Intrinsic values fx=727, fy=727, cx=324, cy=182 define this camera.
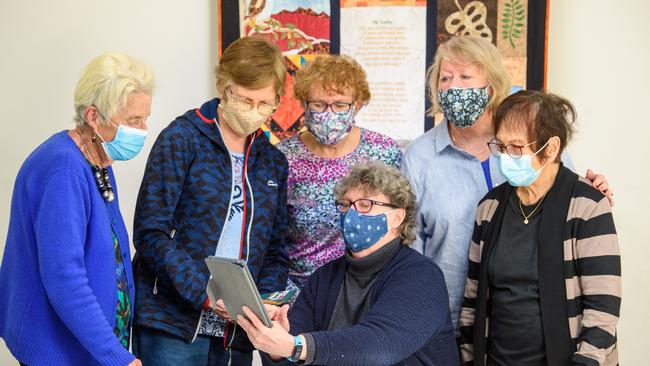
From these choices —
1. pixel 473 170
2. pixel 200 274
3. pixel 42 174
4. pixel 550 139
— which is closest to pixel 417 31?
pixel 473 170

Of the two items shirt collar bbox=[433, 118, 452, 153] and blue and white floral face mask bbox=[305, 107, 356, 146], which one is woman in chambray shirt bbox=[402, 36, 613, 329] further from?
blue and white floral face mask bbox=[305, 107, 356, 146]

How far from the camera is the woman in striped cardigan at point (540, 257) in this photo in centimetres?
212

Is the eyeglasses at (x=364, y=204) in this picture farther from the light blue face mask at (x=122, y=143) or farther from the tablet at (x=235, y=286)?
the light blue face mask at (x=122, y=143)

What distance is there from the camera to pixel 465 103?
250 centimetres

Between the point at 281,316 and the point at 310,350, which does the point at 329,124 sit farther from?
the point at 310,350

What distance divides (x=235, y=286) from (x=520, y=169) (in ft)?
3.07

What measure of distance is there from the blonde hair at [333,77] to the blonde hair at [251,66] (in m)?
0.19

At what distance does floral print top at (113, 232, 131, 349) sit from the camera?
7.18 ft

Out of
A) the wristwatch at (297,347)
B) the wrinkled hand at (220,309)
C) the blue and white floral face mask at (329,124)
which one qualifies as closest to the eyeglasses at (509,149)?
the blue and white floral face mask at (329,124)

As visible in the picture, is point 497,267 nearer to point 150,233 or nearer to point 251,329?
point 251,329

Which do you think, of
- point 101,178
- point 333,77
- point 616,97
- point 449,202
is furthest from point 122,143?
point 616,97

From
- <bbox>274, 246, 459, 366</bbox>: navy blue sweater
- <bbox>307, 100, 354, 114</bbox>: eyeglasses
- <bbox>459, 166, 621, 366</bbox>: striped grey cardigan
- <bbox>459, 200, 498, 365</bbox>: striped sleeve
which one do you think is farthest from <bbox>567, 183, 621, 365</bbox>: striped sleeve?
<bbox>307, 100, 354, 114</bbox>: eyeglasses

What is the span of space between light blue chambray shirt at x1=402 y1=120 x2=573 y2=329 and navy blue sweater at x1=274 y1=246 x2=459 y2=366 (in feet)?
0.81

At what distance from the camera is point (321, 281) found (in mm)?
2391
